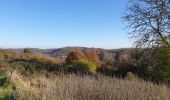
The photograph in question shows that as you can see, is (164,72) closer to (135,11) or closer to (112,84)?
(135,11)

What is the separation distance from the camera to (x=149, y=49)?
26.8 metres

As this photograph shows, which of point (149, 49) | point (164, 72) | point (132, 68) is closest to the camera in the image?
point (164, 72)

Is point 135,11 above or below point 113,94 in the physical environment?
above

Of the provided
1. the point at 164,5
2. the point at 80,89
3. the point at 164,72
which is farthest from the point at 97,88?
the point at 164,5

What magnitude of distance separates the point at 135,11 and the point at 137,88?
1637cm

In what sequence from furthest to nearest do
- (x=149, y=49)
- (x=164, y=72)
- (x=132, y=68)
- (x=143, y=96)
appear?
(x=132, y=68), (x=149, y=49), (x=164, y=72), (x=143, y=96)

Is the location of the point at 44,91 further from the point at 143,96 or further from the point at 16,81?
the point at 16,81

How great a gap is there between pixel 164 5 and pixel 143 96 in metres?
16.1

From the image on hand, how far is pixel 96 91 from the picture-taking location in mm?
11383

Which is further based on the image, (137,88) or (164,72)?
(164,72)

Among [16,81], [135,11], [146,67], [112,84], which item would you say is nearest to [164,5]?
[135,11]

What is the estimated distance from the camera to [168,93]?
10906mm

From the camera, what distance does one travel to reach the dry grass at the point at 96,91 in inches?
423

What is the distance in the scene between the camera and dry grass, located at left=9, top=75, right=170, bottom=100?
10.8 m
